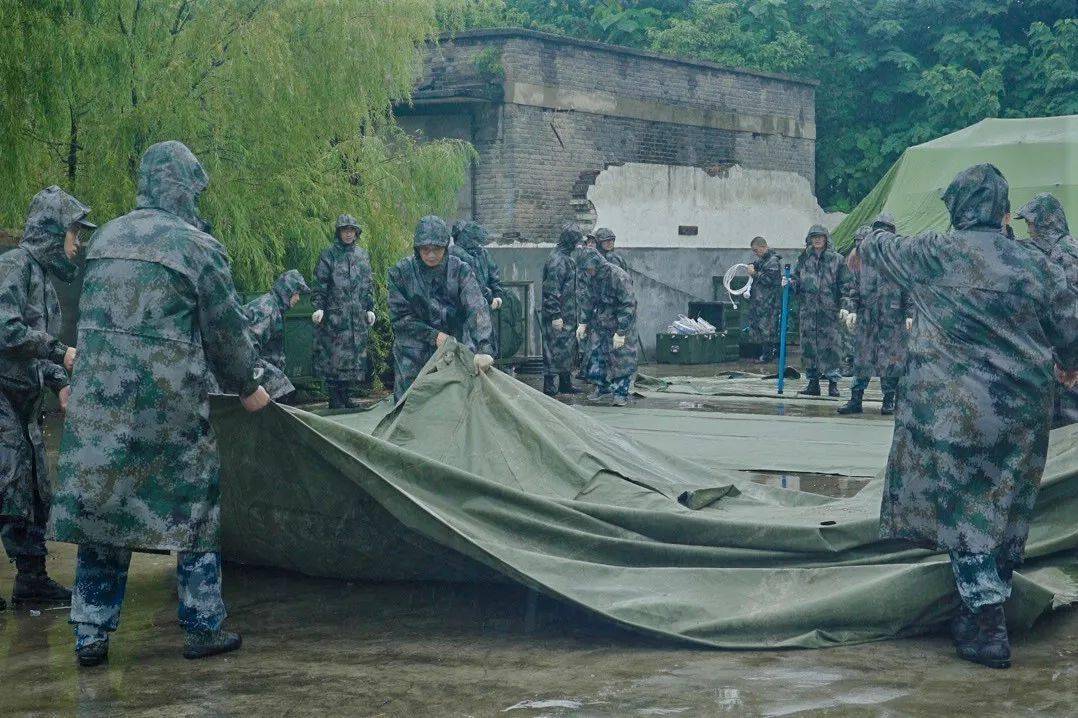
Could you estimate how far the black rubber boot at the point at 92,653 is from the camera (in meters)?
5.26

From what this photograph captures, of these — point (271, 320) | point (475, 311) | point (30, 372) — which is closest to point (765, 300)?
point (475, 311)

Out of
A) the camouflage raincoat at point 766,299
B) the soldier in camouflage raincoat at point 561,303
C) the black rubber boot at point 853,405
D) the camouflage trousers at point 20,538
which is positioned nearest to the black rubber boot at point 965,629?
the camouflage trousers at point 20,538

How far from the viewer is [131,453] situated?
5.17 meters

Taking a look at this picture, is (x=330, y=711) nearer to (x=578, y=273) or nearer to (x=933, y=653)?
(x=933, y=653)

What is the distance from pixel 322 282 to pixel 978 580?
9.47 metres

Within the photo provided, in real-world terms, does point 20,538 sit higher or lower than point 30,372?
lower

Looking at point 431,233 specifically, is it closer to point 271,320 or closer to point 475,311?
point 475,311

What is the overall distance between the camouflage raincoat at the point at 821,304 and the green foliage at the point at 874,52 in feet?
47.3

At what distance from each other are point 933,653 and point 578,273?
10523mm

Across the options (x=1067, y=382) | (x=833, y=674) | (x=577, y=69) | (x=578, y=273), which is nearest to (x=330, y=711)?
(x=833, y=674)

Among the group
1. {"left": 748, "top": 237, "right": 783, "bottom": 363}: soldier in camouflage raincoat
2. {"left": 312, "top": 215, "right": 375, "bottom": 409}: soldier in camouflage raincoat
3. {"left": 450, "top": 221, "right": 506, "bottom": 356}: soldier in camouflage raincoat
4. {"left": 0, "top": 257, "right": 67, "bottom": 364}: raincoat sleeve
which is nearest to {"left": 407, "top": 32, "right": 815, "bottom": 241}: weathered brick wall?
{"left": 748, "top": 237, "right": 783, "bottom": 363}: soldier in camouflage raincoat

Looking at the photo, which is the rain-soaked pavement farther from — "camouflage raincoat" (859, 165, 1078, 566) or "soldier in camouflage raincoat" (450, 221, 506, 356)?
"soldier in camouflage raincoat" (450, 221, 506, 356)

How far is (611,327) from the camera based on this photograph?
14.7 meters

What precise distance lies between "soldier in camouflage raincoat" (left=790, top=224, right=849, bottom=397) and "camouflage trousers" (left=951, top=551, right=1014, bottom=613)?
9931 mm
